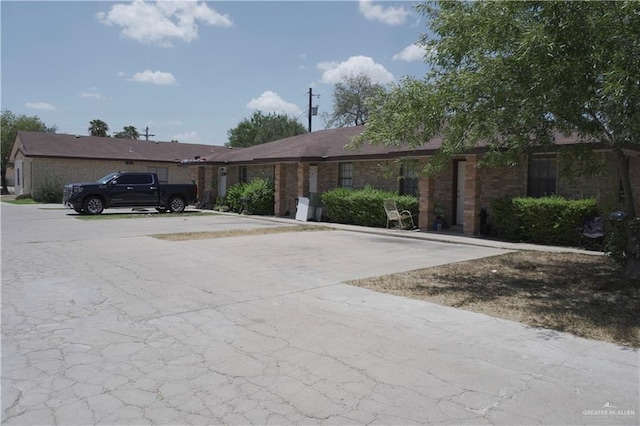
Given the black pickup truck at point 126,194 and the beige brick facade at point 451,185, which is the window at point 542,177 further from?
the black pickup truck at point 126,194

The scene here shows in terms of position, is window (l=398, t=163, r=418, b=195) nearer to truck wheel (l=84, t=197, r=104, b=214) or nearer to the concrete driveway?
the concrete driveway

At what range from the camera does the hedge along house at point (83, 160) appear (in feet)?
105

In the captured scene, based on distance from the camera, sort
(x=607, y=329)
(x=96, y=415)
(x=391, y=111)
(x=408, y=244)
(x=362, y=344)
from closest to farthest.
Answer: (x=96, y=415) → (x=362, y=344) → (x=607, y=329) → (x=391, y=111) → (x=408, y=244)

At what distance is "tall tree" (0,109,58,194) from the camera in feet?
145

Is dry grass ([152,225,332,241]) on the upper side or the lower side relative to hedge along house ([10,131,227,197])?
lower

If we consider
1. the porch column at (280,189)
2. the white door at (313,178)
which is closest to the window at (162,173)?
the porch column at (280,189)

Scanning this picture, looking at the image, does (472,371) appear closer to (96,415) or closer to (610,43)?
(96,415)

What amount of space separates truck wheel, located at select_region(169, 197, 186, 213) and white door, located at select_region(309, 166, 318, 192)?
6.53m

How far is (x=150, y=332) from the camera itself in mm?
5418

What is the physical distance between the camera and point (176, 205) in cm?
2377

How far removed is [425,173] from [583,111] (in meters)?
2.92

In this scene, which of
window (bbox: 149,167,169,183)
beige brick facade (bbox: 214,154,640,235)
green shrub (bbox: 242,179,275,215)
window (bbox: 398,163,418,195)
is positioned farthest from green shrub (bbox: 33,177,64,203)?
window (bbox: 398,163,418,195)

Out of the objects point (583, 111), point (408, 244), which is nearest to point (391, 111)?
point (583, 111)

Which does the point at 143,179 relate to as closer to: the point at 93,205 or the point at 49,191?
the point at 93,205
